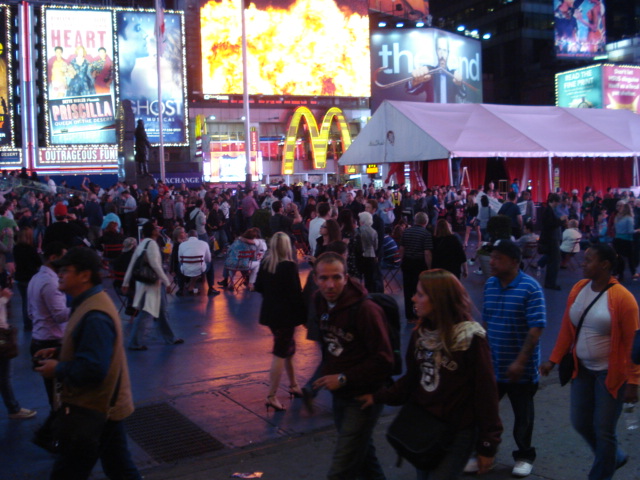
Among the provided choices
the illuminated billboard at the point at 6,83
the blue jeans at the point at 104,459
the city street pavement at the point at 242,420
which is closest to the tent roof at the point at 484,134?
the city street pavement at the point at 242,420

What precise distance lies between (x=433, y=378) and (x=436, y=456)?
36 centimetres

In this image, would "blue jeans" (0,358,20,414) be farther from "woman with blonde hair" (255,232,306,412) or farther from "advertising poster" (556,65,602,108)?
"advertising poster" (556,65,602,108)

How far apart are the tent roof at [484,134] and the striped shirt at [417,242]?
12.9 metres

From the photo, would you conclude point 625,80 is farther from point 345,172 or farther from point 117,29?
point 117,29

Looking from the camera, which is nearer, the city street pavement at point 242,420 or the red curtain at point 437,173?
the city street pavement at point 242,420

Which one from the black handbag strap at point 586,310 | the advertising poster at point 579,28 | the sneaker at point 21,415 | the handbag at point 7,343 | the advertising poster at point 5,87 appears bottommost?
the sneaker at point 21,415

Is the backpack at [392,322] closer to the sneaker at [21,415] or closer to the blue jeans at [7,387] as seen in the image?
the blue jeans at [7,387]

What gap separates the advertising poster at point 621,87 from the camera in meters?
51.2

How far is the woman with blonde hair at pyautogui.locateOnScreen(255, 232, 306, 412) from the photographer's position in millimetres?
6254

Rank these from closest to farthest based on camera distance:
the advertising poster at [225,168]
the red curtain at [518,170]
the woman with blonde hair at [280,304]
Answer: the woman with blonde hair at [280,304] → the red curtain at [518,170] → the advertising poster at [225,168]

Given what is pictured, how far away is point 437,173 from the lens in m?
27.6

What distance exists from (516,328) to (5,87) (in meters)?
47.5

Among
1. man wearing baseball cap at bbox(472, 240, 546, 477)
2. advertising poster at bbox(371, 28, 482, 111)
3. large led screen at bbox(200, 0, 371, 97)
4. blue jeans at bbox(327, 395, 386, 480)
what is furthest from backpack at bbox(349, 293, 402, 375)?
advertising poster at bbox(371, 28, 482, 111)

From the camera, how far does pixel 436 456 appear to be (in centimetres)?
328
